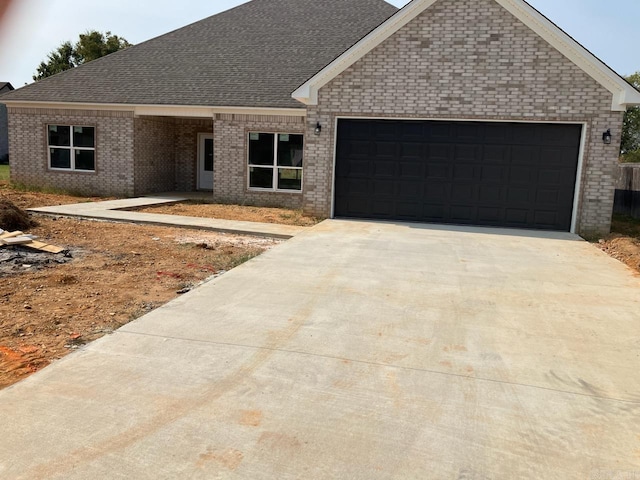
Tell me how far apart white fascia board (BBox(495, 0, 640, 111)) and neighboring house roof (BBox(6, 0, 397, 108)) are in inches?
251

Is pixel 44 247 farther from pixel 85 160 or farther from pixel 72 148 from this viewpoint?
pixel 72 148

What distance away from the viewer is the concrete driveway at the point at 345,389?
10.4ft

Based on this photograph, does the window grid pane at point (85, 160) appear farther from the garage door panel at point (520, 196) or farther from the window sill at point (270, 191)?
the garage door panel at point (520, 196)

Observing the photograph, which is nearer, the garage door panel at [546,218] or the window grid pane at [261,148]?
the garage door panel at [546,218]

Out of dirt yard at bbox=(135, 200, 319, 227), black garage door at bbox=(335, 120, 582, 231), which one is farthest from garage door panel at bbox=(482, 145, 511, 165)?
dirt yard at bbox=(135, 200, 319, 227)

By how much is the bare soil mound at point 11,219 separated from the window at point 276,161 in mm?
7378

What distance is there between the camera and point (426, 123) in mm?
13492

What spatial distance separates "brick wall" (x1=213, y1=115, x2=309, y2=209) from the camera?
1639 cm

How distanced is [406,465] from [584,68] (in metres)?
12.0

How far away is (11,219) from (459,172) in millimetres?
10047

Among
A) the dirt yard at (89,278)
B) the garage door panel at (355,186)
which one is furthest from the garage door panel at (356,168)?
the dirt yard at (89,278)

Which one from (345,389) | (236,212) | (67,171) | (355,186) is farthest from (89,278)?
(67,171)

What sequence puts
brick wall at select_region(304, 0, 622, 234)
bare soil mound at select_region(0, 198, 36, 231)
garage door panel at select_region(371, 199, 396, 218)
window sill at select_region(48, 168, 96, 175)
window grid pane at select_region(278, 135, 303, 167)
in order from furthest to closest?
window sill at select_region(48, 168, 96, 175) < window grid pane at select_region(278, 135, 303, 167) < garage door panel at select_region(371, 199, 396, 218) < brick wall at select_region(304, 0, 622, 234) < bare soil mound at select_region(0, 198, 36, 231)

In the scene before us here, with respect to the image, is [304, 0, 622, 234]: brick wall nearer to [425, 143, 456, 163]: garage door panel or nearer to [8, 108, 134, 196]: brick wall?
[425, 143, 456, 163]: garage door panel
